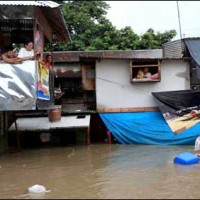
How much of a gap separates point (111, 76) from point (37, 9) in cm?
613

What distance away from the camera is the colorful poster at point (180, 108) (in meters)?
15.1

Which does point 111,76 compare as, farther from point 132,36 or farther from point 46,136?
point 132,36

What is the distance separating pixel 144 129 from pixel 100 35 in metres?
10.1

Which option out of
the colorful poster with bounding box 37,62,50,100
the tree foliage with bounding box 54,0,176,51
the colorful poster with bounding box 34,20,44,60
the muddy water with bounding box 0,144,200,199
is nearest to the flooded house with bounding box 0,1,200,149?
the muddy water with bounding box 0,144,200,199

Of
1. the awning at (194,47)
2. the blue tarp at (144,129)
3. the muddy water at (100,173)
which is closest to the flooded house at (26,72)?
the muddy water at (100,173)

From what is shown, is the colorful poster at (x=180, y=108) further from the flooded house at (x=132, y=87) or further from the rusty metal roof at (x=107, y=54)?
the rusty metal roof at (x=107, y=54)

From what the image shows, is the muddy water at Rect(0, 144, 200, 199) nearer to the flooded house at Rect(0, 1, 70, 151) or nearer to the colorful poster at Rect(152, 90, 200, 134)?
the colorful poster at Rect(152, 90, 200, 134)

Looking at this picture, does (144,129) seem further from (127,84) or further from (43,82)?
(43,82)

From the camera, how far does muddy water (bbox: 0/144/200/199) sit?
7.15 m

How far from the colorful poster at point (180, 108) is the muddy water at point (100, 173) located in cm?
117

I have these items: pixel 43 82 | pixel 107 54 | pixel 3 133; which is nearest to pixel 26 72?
pixel 43 82

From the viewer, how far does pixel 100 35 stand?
24422mm

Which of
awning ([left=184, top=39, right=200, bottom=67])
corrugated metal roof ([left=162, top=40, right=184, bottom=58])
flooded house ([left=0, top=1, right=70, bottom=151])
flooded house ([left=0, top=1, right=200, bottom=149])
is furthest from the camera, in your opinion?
corrugated metal roof ([left=162, top=40, right=184, bottom=58])

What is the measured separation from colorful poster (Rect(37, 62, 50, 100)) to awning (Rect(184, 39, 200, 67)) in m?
6.48
